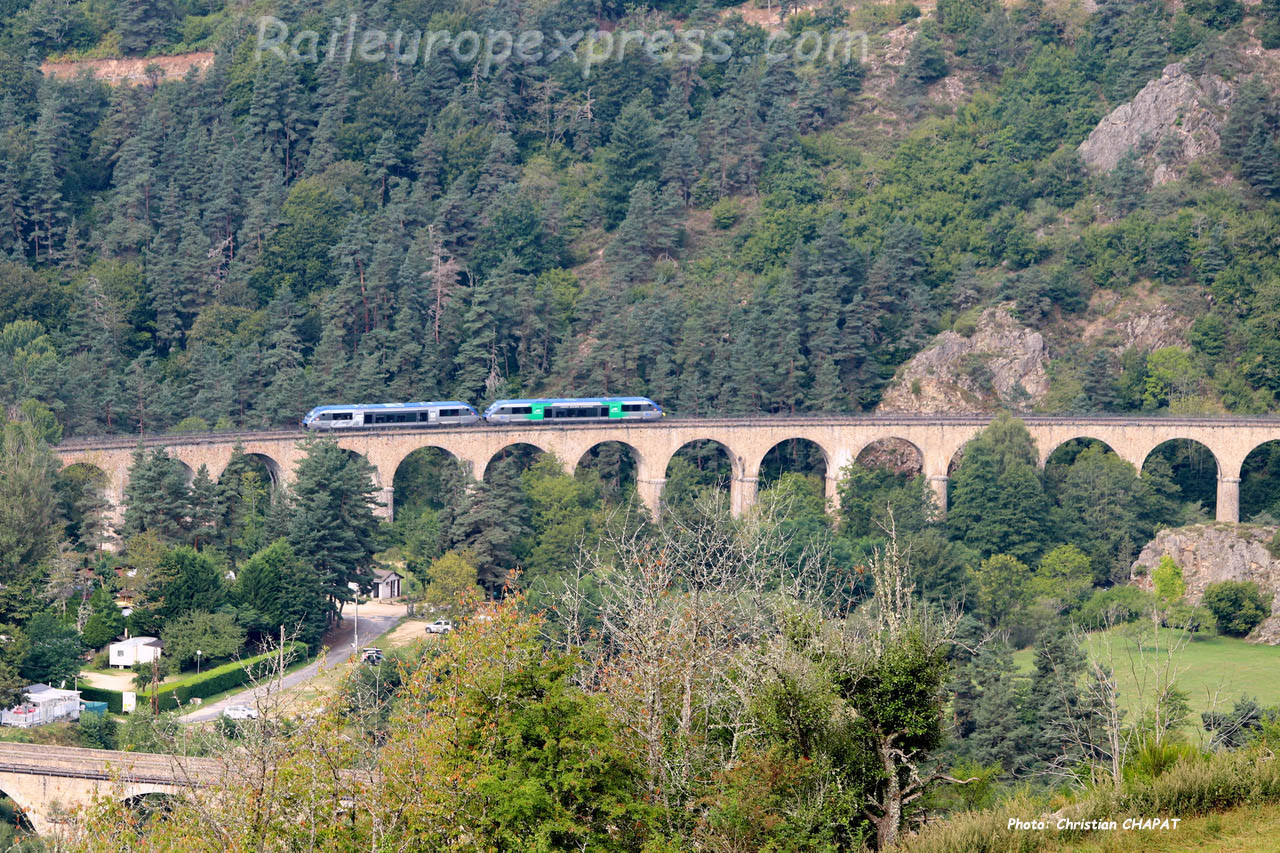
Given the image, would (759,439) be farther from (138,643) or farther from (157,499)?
(138,643)

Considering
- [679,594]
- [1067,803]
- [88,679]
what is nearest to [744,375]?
[88,679]

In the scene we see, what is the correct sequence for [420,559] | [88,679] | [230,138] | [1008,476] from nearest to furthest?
[88,679] < [420,559] < [1008,476] < [230,138]

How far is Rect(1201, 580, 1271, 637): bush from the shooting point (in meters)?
71.0

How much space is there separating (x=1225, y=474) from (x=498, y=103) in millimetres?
52519

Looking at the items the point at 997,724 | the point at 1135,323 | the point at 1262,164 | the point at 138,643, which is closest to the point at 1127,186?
the point at 1262,164

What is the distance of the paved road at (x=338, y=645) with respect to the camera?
5725cm

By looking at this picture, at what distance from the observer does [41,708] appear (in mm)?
54188

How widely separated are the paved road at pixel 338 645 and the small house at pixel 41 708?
3598mm

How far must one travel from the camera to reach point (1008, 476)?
78.1m

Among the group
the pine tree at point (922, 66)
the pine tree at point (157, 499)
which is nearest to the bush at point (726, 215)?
the pine tree at point (922, 66)

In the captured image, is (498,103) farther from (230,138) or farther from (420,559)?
(420,559)

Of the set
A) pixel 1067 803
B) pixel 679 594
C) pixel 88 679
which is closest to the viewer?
pixel 1067 803

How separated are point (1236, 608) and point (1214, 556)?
14.9 ft

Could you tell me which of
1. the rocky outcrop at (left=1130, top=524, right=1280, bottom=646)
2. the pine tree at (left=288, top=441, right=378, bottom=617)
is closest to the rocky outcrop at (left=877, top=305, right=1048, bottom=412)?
the rocky outcrop at (left=1130, top=524, right=1280, bottom=646)
